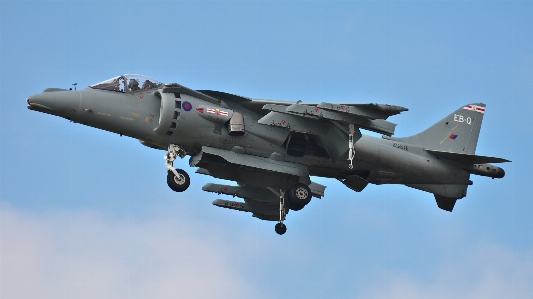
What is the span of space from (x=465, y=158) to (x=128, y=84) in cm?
1035

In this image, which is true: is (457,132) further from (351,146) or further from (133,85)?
(133,85)

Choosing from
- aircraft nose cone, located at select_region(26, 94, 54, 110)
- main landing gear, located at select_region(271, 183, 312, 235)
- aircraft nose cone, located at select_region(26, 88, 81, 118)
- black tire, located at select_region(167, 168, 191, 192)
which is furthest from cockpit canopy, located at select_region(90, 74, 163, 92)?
main landing gear, located at select_region(271, 183, 312, 235)

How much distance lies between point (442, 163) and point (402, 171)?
4.73 feet

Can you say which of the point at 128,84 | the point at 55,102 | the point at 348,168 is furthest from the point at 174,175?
the point at 348,168

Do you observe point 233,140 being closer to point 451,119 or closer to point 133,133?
point 133,133

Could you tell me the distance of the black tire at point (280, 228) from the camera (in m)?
31.1

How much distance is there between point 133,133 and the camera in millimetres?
27422

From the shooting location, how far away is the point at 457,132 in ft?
104

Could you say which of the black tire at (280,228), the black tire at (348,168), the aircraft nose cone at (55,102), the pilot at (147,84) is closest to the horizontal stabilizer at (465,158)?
the black tire at (348,168)

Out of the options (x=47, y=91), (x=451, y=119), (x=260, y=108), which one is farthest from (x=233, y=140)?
(x=451, y=119)

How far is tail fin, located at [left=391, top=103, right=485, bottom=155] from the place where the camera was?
31.2 m

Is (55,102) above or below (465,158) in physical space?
below

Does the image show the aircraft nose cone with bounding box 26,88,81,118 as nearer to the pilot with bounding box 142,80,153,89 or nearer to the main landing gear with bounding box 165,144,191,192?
the pilot with bounding box 142,80,153,89

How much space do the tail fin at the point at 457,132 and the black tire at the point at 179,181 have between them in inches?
295
